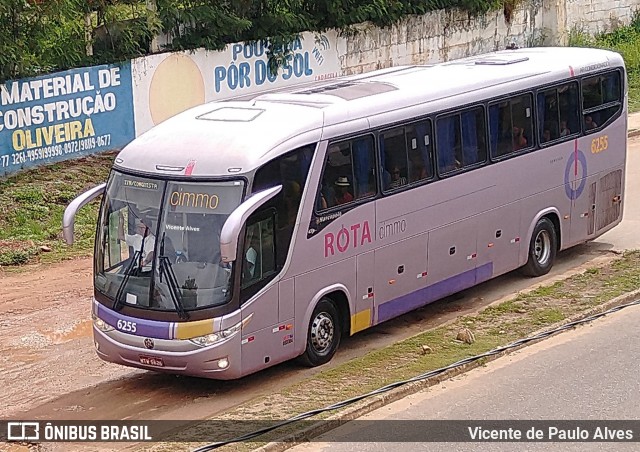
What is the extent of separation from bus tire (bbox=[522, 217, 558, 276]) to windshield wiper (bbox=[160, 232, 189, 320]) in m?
6.48

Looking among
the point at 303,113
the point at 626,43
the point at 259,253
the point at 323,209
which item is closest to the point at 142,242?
the point at 259,253

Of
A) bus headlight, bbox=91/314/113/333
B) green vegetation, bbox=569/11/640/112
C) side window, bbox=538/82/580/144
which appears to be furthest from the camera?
green vegetation, bbox=569/11/640/112

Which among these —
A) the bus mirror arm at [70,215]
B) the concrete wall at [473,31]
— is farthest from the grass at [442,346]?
the concrete wall at [473,31]

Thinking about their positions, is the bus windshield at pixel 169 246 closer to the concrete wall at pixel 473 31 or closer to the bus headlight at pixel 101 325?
the bus headlight at pixel 101 325

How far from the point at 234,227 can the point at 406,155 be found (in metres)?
3.55

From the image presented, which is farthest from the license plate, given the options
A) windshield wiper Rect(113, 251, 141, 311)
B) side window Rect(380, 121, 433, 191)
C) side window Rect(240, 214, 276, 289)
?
side window Rect(380, 121, 433, 191)

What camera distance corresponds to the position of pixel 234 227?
11.1 metres

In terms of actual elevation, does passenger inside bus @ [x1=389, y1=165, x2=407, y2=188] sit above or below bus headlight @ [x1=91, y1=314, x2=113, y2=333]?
above

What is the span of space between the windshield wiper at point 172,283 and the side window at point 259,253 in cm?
64

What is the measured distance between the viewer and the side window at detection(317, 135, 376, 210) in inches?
502

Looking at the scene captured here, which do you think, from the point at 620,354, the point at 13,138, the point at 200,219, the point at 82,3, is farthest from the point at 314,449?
the point at 82,3

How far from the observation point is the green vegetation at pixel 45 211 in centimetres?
1829

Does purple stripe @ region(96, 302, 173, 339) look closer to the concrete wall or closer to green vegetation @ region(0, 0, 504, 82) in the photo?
green vegetation @ region(0, 0, 504, 82)

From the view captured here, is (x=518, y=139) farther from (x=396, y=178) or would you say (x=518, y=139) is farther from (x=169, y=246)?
(x=169, y=246)
